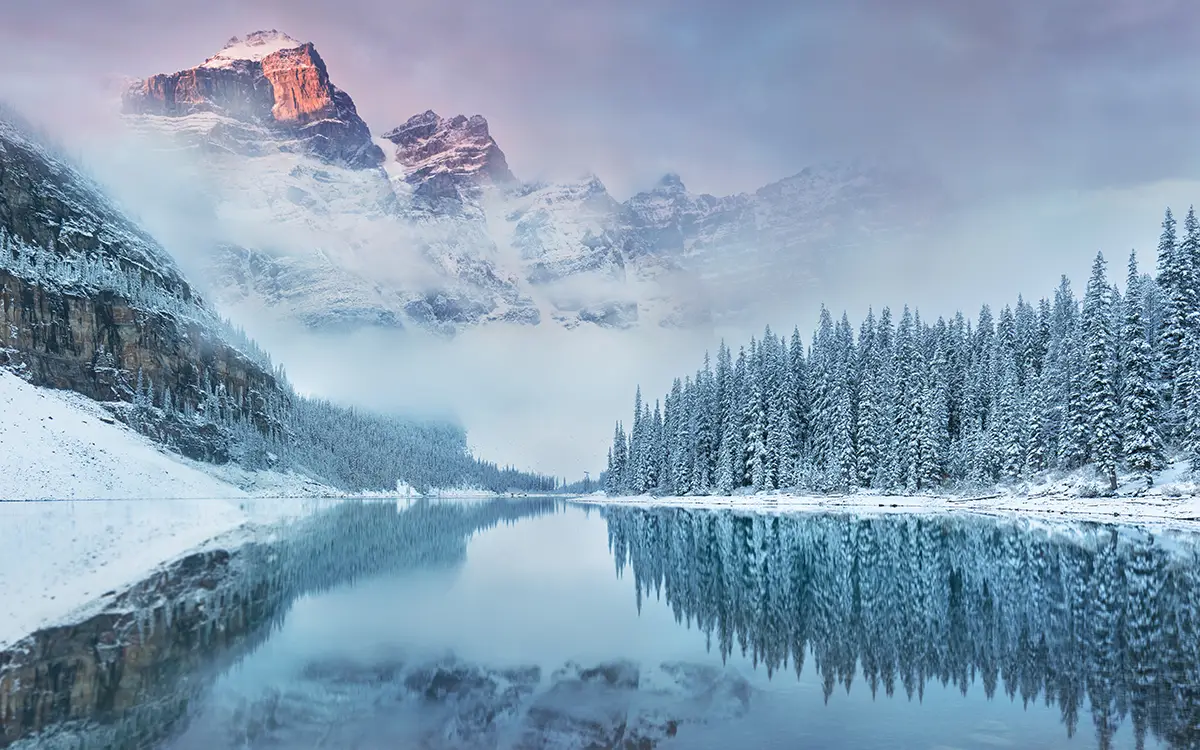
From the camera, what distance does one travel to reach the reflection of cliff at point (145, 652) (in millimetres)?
11508

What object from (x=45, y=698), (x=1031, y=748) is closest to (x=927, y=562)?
(x=1031, y=748)

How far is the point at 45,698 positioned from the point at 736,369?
393 feet

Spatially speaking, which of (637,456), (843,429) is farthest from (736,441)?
(637,456)

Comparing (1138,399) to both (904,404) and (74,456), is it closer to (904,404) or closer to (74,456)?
(904,404)

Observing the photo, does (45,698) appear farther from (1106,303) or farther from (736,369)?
(736,369)

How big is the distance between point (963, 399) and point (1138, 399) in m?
36.0

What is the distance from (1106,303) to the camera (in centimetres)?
7000

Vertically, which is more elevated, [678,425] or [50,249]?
[50,249]

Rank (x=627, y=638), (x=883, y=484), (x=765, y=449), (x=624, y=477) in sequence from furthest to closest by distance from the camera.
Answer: (x=624, y=477)
(x=765, y=449)
(x=883, y=484)
(x=627, y=638)

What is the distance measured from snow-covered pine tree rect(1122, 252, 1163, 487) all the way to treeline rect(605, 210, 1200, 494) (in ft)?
0.44

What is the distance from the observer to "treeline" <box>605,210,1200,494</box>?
6166cm

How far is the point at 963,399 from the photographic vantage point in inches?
3723

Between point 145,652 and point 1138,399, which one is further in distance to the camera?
point 1138,399

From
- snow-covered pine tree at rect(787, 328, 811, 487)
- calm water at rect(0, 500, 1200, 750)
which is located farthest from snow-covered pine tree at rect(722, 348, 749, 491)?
calm water at rect(0, 500, 1200, 750)
